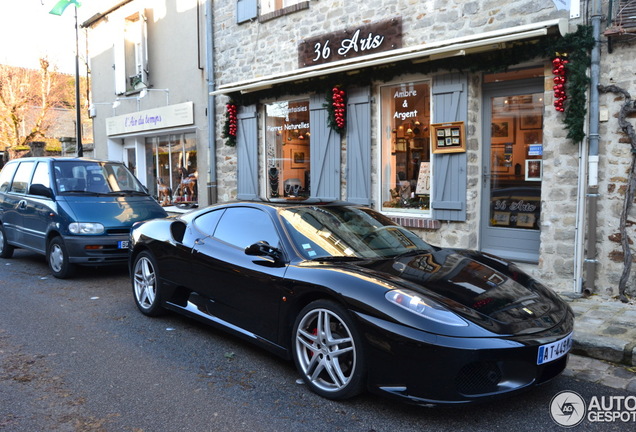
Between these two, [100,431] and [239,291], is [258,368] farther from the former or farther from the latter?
[100,431]

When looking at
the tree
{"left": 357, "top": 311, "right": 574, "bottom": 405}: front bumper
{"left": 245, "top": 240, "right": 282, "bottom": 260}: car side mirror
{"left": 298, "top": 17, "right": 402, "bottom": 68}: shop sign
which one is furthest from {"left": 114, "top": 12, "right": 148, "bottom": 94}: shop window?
the tree

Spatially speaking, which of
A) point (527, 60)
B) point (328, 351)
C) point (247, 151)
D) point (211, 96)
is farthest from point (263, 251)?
point (211, 96)

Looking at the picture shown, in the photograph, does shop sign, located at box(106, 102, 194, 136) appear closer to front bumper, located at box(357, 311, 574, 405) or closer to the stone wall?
the stone wall

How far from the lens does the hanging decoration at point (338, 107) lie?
9320 millimetres

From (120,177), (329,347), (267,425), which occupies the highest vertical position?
(120,177)

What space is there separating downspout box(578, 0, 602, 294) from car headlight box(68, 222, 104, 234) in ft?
21.3

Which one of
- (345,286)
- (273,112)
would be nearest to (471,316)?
(345,286)

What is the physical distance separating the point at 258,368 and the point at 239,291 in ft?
2.08

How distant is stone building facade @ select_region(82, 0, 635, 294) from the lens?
6.57m

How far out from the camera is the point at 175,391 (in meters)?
3.71

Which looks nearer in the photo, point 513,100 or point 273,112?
point 513,100

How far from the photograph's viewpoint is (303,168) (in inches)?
420

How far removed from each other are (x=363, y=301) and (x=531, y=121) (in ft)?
17.7

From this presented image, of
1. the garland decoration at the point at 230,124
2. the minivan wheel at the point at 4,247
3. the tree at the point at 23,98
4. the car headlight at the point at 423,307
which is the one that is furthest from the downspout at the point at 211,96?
the tree at the point at 23,98
